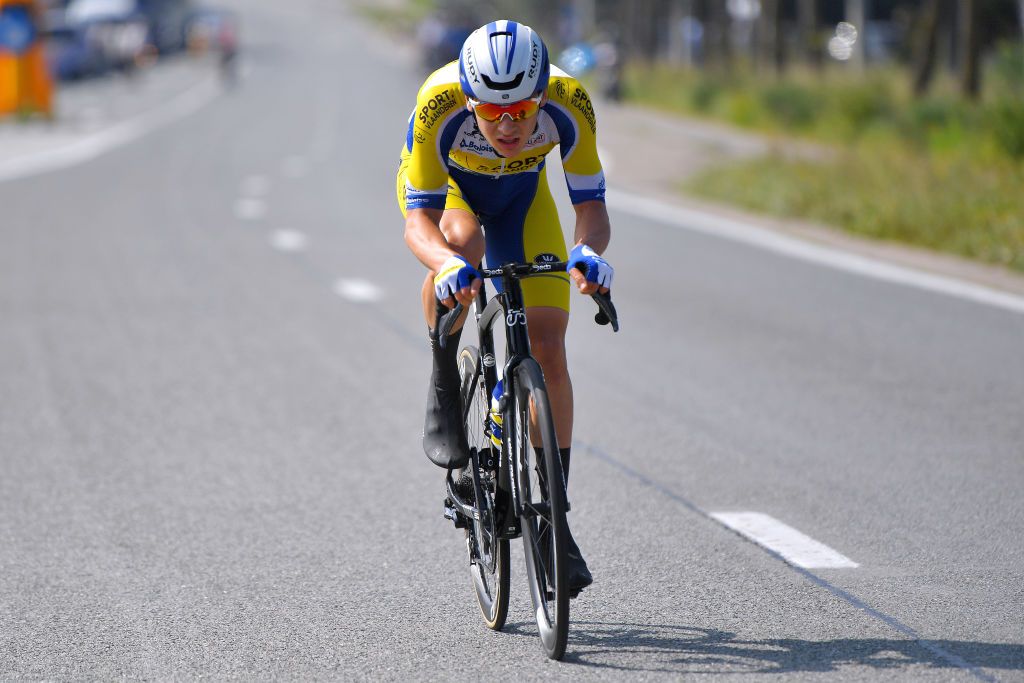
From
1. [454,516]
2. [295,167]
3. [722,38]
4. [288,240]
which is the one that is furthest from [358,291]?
[722,38]

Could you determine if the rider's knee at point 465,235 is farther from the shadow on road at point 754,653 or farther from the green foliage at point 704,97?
the green foliage at point 704,97

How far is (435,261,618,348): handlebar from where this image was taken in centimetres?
464

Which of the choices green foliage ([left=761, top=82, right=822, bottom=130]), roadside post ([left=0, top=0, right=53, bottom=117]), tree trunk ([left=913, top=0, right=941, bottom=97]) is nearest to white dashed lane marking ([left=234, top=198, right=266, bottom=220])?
green foliage ([left=761, top=82, right=822, bottom=130])

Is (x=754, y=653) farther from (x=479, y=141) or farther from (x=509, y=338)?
(x=479, y=141)

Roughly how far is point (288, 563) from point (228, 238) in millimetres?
12155

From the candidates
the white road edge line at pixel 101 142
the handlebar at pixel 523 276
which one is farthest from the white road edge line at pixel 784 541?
the white road edge line at pixel 101 142

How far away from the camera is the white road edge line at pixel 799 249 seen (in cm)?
1283

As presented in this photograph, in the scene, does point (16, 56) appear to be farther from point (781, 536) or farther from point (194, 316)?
point (781, 536)

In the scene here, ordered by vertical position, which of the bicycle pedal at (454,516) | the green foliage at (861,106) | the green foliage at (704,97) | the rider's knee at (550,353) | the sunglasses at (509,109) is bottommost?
the green foliage at (704,97)

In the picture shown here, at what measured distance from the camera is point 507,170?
533 cm

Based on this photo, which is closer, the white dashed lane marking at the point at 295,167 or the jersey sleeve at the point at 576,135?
the jersey sleeve at the point at 576,135

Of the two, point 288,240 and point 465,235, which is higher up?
point 465,235

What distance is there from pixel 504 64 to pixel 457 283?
25.5 inches

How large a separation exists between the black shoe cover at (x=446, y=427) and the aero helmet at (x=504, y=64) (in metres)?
1.04
